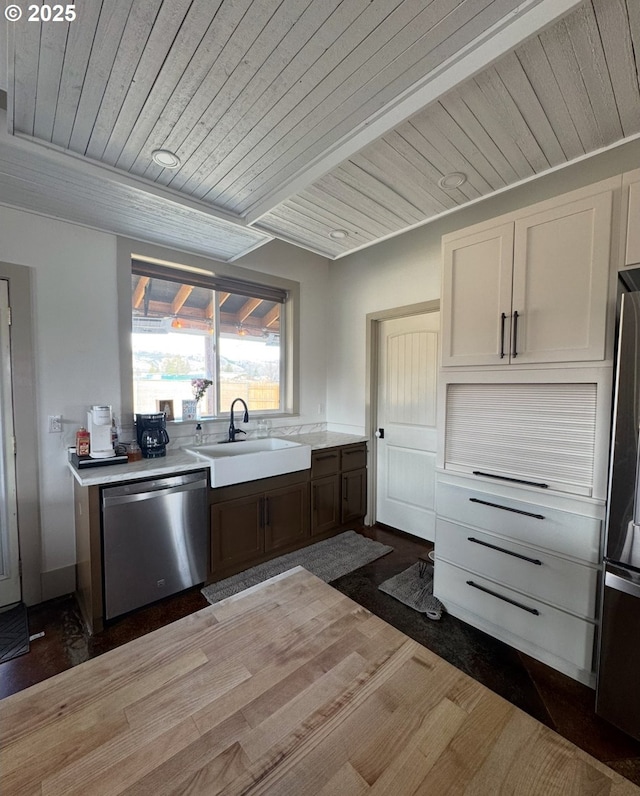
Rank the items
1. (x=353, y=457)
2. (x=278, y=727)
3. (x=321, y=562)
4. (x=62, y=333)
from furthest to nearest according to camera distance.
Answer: (x=353, y=457)
(x=321, y=562)
(x=62, y=333)
(x=278, y=727)

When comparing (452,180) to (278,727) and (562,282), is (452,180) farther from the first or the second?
(278,727)

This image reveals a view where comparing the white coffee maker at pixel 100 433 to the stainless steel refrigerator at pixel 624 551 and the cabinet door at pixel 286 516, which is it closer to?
the cabinet door at pixel 286 516

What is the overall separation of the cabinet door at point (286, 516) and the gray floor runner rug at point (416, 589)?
0.81 metres

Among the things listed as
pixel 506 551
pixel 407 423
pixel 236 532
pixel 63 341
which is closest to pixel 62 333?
pixel 63 341

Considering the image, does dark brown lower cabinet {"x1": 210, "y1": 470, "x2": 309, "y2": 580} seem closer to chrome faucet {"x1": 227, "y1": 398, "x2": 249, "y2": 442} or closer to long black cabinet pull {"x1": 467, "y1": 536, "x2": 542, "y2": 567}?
chrome faucet {"x1": 227, "y1": 398, "x2": 249, "y2": 442}

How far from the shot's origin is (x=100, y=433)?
2.22 metres

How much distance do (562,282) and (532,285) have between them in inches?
4.9

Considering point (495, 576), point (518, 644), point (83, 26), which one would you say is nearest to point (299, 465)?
point (495, 576)

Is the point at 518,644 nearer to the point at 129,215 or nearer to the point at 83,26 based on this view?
the point at 83,26

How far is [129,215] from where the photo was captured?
223 centimetres

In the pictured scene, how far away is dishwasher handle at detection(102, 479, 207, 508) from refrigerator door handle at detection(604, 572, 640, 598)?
7.22 feet

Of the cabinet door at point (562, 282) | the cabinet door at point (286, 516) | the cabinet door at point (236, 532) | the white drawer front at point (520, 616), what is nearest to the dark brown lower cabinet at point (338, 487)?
the cabinet door at point (286, 516)

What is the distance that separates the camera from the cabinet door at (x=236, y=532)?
2.42 metres

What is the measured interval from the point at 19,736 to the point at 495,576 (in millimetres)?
1997
